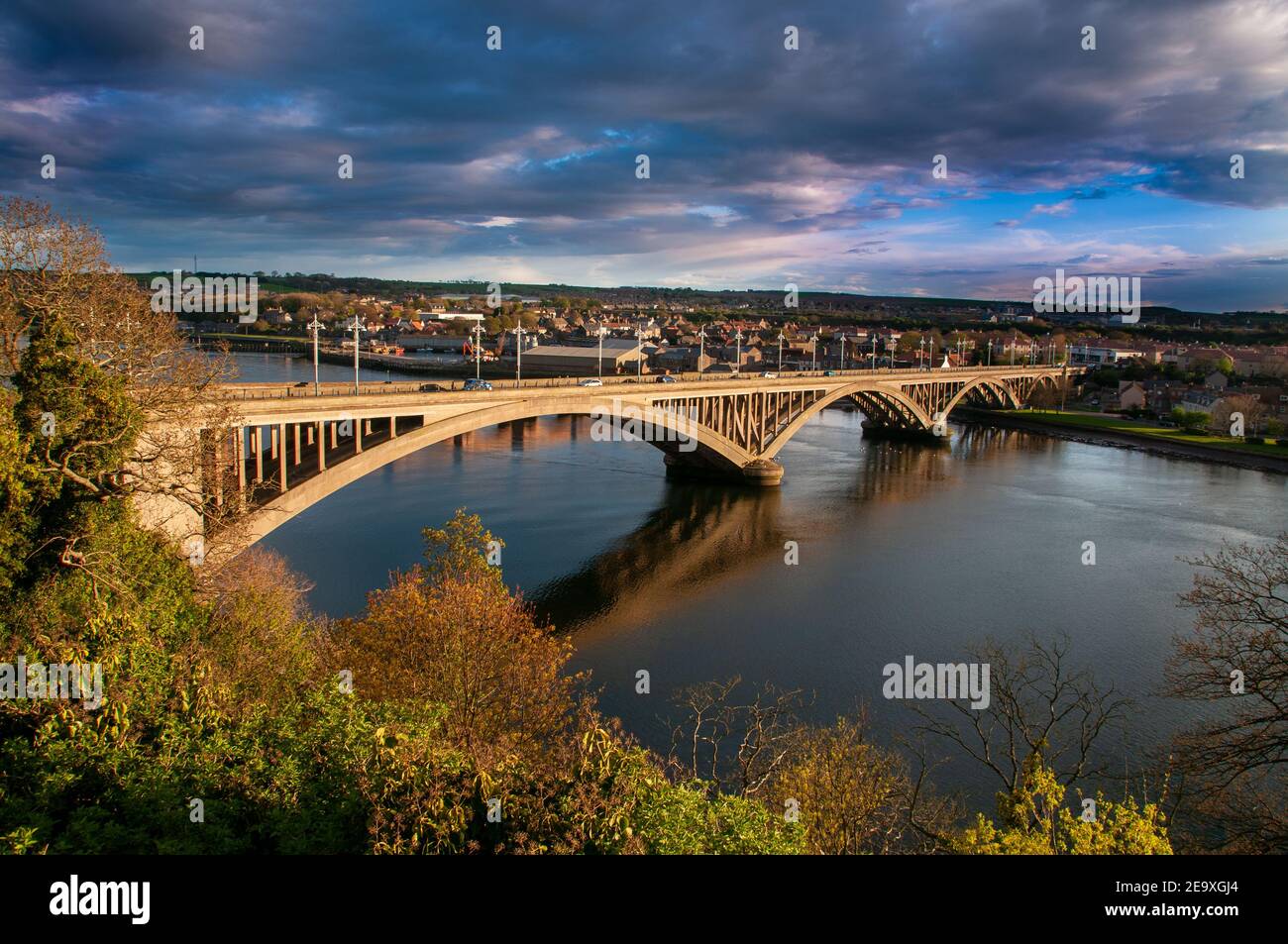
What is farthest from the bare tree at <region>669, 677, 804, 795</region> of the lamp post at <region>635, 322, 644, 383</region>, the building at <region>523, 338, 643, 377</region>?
the building at <region>523, 338, 643, 377</region>

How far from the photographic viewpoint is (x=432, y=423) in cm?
2531

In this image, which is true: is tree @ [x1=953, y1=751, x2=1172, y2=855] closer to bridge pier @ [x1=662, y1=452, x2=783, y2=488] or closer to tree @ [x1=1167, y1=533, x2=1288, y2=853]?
tree @ [x1=1167, y1=533, x2=1288, y2=853]

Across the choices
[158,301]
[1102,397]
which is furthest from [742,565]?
[1102,397]

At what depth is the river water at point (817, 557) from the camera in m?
19.9

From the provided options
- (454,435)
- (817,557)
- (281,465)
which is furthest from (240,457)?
(817,557)

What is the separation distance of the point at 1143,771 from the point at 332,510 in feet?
85.9

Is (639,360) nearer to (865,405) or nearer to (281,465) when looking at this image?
(865,405)

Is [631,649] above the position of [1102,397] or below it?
below

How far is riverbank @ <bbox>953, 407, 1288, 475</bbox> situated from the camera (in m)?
52.2

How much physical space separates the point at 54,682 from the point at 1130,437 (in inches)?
2615

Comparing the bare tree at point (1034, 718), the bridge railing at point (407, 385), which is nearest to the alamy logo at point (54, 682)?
the bridge railing at point (407, 385)
